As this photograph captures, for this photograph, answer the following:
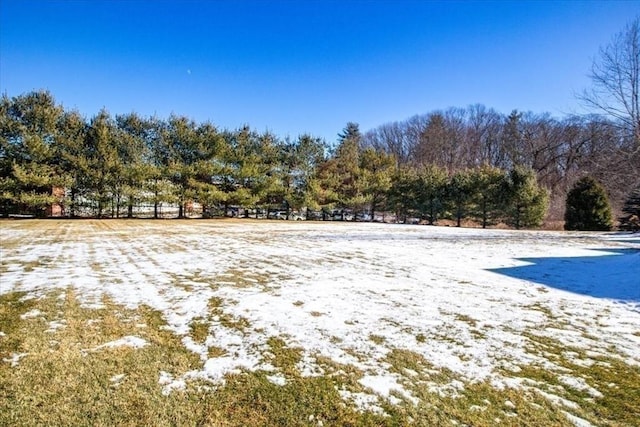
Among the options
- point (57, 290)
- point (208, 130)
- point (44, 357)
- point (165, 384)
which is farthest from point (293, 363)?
point (208, 130)

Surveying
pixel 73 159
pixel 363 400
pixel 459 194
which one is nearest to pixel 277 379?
pixel 363 400

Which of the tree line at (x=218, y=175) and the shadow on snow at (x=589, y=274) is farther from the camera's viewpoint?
the tree line at (x=218, y=175)

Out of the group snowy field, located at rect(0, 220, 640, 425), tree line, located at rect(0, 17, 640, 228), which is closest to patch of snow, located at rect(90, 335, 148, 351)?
snowy field, located at rect(0, 220, 640, 425)

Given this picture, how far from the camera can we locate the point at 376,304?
4305 mm

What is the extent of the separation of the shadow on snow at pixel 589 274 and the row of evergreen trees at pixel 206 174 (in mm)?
16286

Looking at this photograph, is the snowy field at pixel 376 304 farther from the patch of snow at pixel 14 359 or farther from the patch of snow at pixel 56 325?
the patch of snow at pixel 56 325

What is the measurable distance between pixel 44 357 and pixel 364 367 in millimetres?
2597

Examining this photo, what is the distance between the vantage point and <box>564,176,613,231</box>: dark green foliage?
60.5 feet

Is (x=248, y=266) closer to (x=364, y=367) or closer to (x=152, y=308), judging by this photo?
(x=152, y=308)

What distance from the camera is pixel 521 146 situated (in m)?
37.7

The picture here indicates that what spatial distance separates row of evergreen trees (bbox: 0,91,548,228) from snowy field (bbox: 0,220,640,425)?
15133mm

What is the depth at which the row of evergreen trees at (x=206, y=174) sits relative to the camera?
65.9 ft

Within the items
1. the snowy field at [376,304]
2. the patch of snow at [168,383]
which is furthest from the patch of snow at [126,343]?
the patch of snow at [168,383]

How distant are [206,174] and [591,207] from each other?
78.0 feet
